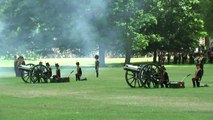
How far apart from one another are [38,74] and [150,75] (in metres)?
7.20

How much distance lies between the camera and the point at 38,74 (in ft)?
97.1

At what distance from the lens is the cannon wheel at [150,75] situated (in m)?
24.6

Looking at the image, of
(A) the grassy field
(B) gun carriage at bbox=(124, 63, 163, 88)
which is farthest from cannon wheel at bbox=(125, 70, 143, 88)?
(A) the grassy field

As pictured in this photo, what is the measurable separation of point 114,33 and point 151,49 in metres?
18.4

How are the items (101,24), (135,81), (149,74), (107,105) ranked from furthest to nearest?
(101,24) → (135,81) → (149,74) → (107,105)

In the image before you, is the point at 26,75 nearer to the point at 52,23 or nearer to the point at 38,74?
the point at 38,74

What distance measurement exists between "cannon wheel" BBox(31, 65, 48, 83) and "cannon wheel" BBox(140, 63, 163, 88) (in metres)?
6.74

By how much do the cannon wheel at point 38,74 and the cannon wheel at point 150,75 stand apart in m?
6.74

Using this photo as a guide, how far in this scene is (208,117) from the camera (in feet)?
46.1

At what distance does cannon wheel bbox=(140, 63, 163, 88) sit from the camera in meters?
24.6

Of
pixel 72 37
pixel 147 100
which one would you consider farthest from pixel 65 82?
pixel 72 37

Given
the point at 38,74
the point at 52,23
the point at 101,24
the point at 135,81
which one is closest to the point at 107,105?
the point at 135,81

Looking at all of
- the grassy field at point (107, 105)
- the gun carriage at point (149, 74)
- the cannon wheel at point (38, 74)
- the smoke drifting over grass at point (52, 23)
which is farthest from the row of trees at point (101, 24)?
the gun carriage at point (149, 74)

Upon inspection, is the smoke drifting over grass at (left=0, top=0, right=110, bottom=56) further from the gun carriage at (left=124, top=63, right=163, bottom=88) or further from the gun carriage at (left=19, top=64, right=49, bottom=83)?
the gun carriage at (left=124, top=63, right=163, bottom=88)
